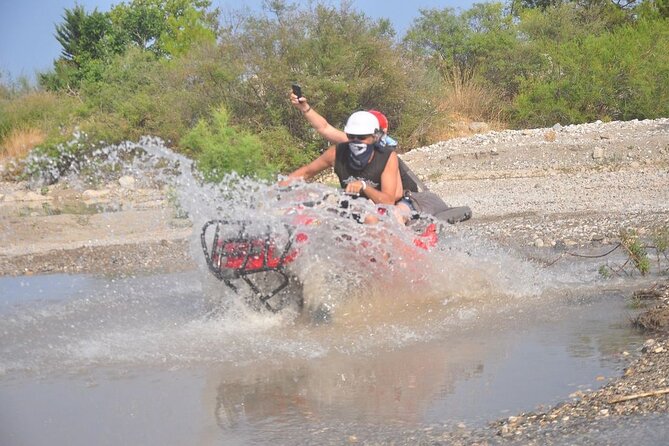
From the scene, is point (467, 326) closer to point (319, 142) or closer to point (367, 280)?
point (367, 280)

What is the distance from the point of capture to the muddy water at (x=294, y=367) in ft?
19.3

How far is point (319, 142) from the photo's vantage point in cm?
2372

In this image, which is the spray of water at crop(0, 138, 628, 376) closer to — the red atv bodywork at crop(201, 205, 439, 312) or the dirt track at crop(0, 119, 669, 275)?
the red atv bodywork at crop(201, 205, 439, 312)

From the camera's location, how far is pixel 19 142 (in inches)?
1252

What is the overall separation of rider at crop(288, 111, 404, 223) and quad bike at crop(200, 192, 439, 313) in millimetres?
293

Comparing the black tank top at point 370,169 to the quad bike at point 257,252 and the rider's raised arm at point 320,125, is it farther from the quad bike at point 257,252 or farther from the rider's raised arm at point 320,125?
the rider's raised arm at point 320,125

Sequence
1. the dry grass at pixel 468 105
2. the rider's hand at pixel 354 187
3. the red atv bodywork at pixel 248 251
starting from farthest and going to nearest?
1. the dry grass at pixel 468 105
2. the rider's hand at pixel 354 187
3. the red atv bodywork at pixel 248 251

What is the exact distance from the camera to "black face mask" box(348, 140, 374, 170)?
8.52 meters

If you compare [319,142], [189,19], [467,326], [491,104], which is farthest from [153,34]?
[467,326]

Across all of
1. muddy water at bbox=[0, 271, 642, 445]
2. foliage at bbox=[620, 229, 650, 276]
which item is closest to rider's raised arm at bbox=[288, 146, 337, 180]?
muddy water at bbox=[0, 271, 642, 445]

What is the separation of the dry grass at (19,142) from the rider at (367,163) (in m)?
24.0

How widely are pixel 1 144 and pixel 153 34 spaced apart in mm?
18016

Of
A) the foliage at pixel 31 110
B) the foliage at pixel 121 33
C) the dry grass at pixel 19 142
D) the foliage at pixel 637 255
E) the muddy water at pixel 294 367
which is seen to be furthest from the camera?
the foliage at pixel 121 33

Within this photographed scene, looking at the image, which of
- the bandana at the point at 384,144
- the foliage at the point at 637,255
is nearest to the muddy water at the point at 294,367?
the foliage at the point at 637,255
